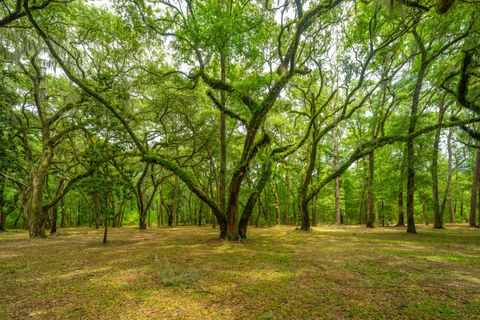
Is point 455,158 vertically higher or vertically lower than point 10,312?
higher

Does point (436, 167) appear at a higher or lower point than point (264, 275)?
higher

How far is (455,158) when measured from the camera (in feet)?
75.2

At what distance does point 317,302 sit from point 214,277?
7.44ft

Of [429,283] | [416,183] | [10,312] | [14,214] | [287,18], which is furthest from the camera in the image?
[14,214]

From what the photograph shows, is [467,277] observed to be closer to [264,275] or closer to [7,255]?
[264,275]

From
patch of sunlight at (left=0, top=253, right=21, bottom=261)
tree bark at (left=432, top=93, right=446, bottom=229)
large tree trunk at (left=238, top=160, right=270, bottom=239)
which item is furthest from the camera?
tree bark at (left=432, top=93, right=446, bottom=229)

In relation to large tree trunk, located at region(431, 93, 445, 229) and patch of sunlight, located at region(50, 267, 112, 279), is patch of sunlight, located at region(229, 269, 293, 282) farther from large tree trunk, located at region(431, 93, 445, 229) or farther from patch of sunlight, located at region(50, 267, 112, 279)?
large tree trunk, located at region(431, 93, 445, 229)

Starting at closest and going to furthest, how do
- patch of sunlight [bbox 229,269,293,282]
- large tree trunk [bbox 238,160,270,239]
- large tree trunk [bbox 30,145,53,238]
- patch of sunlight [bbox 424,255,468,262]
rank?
patch of sunlight [bbox 229,269,293,282] < patch of sunlight [bbox 424,255,468,262] < large tree trunk [bbox 238,160,270,239] < large tree trunk [bbox 30,145,53,238]

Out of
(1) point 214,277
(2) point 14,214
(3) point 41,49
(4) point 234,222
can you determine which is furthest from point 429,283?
(2) point 14,214

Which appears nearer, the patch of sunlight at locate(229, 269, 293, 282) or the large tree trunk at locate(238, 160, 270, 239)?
the patch of sunlight at locate(229, 269, 293, 282)

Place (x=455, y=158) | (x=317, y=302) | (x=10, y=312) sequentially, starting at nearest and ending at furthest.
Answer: (x=10, y=312) < (x=317, y=302) < (x=455, y=158)

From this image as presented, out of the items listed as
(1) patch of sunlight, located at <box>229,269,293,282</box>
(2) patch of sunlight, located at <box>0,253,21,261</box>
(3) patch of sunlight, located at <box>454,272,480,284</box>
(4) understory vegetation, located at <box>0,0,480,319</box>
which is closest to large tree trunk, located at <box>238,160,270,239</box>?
(4) understory vegetation, located at <box>0,0,480,319</box>

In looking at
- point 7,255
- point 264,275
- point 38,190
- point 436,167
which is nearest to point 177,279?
point 264,275

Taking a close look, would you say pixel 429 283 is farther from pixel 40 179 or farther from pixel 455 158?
pixel 455 158
